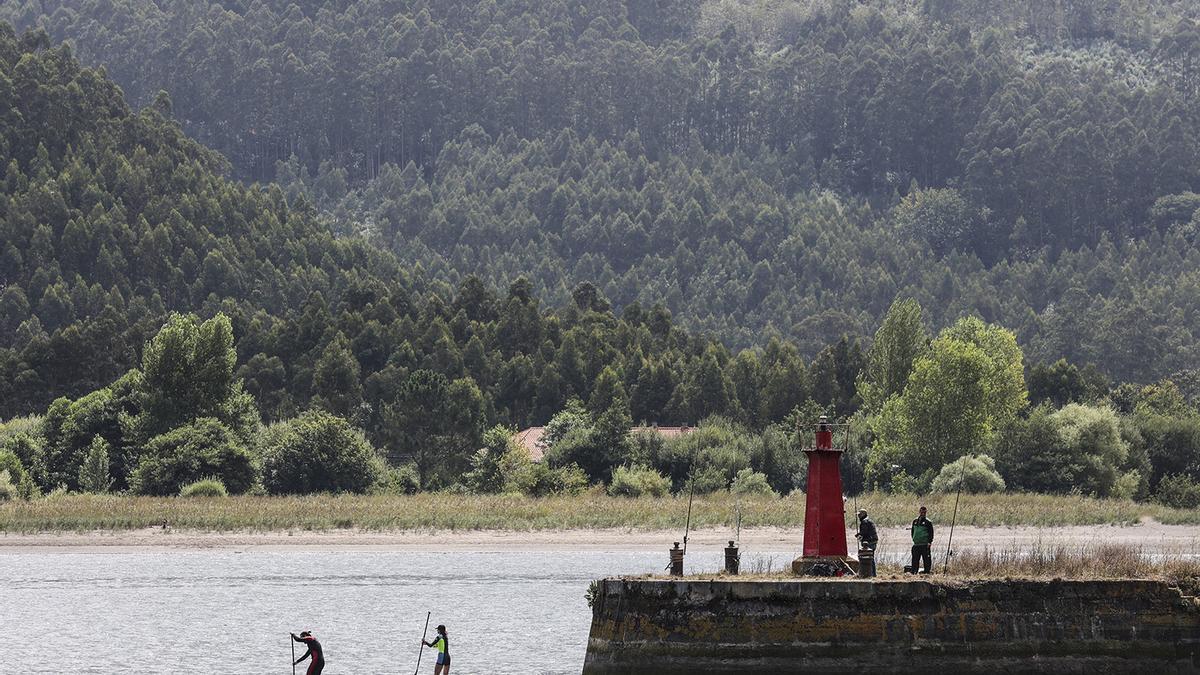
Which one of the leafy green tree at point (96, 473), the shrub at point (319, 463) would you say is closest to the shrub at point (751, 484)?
the shrub at point (319, 463)

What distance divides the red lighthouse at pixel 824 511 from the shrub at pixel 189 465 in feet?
198

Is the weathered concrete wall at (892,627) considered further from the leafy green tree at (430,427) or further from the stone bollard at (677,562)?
the leafy green tree at (430,427)

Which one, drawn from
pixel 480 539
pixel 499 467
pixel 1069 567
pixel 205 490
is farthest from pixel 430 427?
pixel 1069 567

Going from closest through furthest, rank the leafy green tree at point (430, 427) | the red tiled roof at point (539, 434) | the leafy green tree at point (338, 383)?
the red tiled roof at point (539, 434) < the leafy green tree at point (430, 427) < the leafy green tree at point (338, 383)

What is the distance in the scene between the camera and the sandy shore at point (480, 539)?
76688 millimetres

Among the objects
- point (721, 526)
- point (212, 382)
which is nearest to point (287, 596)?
point (721, 526)

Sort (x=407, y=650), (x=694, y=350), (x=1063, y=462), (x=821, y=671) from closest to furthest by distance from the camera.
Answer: (x=821, y=671), (x=407, y=650), (x=1063, y=462), (x=694, y=350)

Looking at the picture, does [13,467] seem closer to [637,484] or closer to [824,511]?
[637,484]

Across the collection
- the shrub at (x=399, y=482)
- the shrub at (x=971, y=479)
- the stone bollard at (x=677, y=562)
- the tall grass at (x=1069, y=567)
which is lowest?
the stone bollard at (x=677, y=562)

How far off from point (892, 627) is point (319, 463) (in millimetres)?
62965

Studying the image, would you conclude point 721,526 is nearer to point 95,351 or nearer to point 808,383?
point 808,383

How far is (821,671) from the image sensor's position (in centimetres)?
3697

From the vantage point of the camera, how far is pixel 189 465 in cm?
9706

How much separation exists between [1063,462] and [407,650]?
50.0 m
